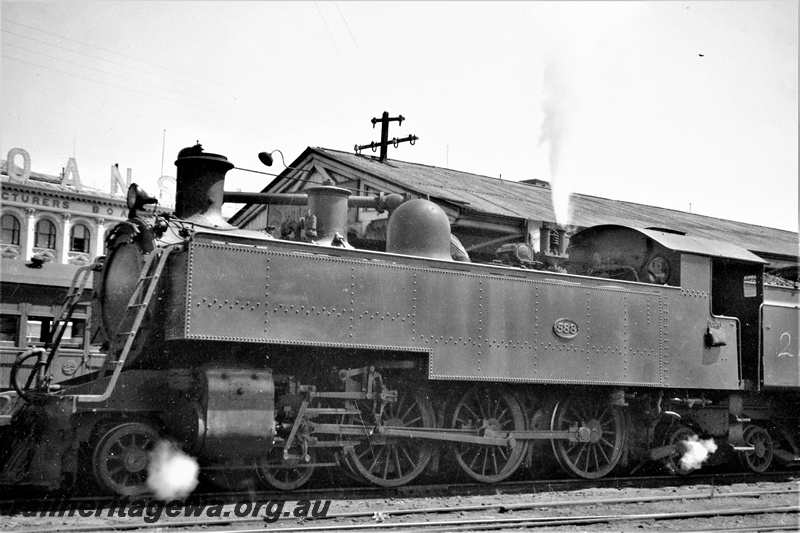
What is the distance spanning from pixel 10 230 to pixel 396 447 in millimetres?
37998

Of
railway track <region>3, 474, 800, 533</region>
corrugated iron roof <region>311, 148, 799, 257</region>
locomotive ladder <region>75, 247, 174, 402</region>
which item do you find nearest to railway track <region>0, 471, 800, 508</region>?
railway track <region>3, 474, 800, 533</region>

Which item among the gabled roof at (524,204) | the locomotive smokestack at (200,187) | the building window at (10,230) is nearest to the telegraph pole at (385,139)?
the gabled roof at (524,204)

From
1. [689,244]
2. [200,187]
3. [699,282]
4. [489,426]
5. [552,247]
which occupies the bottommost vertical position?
[489,426]

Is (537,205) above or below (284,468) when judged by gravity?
above

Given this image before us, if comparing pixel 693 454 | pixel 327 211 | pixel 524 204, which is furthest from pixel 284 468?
pixel 524 204

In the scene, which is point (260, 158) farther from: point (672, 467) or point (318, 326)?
point (672, 467)

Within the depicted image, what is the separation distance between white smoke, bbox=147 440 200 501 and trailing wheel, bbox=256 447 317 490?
0.87 meters

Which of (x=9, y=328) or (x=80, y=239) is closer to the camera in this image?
(x=9, y=328)

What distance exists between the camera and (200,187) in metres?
8.83

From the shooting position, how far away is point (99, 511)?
708 centimetres

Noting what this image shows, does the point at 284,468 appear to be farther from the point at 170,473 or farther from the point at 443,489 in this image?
the point at 443,489

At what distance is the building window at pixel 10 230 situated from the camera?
41250mm

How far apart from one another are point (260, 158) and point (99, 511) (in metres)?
4.85

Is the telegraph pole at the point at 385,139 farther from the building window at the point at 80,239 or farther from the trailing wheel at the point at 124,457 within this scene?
the building window at the point at 80,239
